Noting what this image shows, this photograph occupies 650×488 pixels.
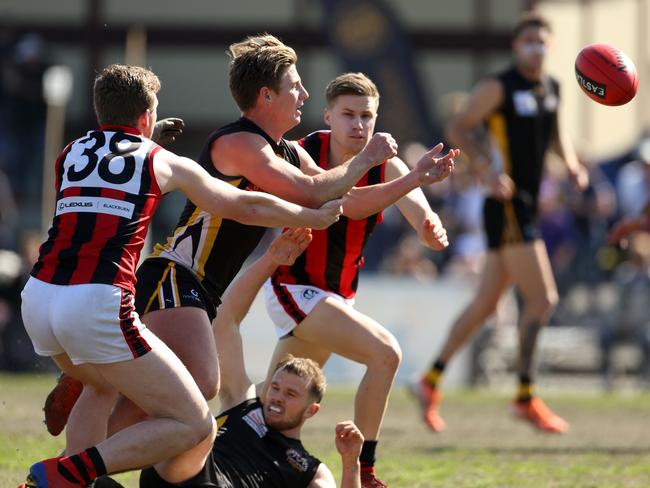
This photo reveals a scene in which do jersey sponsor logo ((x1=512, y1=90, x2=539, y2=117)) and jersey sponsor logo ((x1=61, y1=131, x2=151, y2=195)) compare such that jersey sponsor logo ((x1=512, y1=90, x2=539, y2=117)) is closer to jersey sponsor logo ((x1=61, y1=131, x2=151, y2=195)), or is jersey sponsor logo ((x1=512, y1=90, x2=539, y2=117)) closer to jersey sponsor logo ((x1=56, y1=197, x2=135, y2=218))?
jersey sponsor logo ((x1=61, y1=131, x2=151, y2=195))

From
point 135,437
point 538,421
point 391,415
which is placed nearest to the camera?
point 135,437

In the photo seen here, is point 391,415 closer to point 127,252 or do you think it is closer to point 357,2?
point 127,252

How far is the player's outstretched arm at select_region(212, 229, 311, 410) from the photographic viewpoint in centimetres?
649

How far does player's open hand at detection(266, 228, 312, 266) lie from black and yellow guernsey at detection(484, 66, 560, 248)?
385 cm

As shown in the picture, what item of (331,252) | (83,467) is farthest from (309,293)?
(83,467)

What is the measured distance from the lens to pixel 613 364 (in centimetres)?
1444

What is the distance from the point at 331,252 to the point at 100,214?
6.18ft

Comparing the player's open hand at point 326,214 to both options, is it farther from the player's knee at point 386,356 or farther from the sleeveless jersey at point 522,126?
the sleeveless jersey at point 522,126

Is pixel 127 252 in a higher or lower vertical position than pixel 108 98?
lower

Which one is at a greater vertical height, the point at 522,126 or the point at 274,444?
the point at 522,126

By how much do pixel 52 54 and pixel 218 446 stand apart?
15.1m

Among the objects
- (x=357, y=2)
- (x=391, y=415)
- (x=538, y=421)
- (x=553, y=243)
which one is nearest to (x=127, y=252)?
(x=538, y=421)

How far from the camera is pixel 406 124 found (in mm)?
18062

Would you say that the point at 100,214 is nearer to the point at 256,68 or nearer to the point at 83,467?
the point at 83,467
